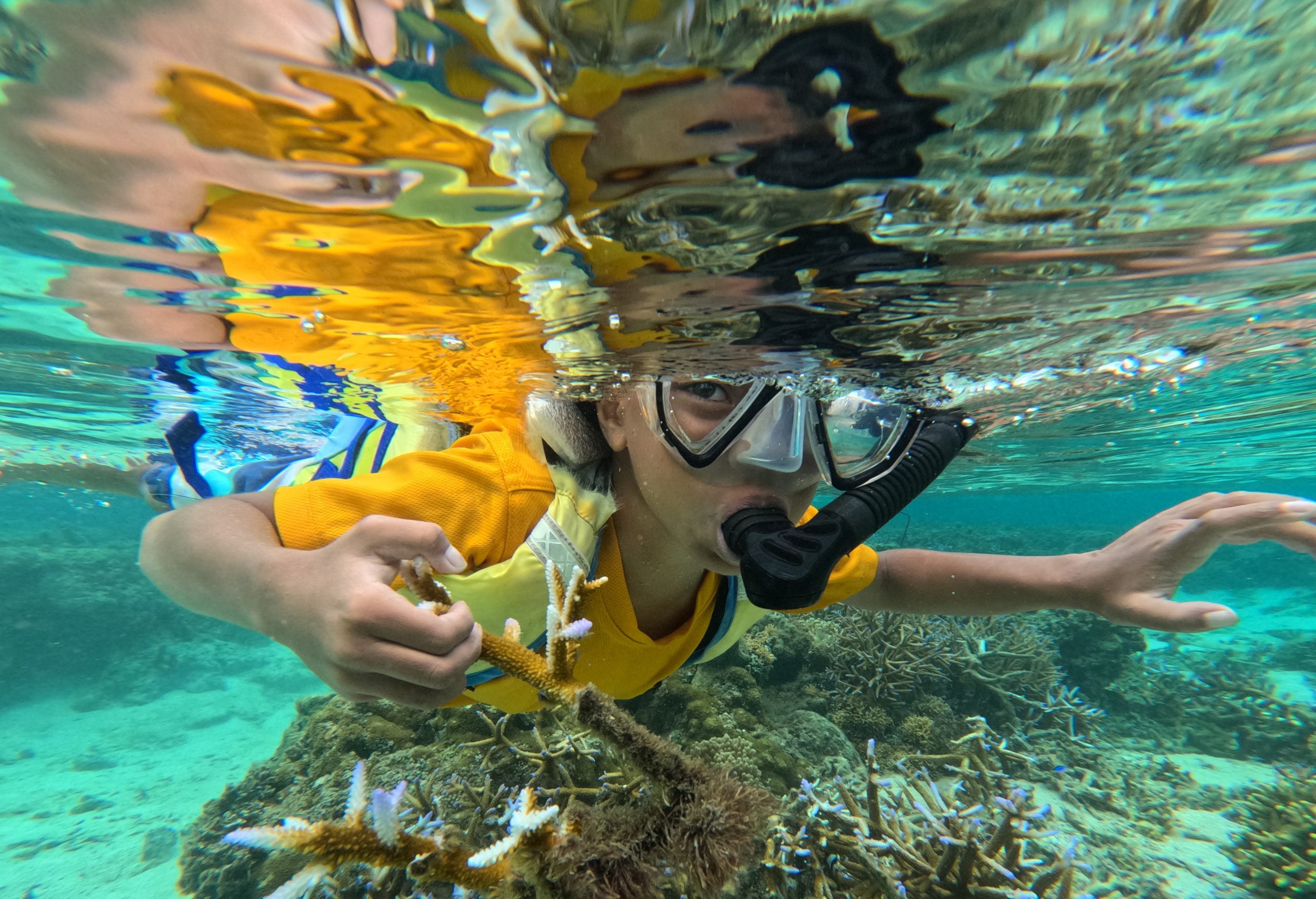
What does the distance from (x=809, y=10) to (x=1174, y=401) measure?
40.4ft

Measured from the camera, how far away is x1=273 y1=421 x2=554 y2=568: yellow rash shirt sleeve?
259 centimetres

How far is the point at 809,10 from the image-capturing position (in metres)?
2.01

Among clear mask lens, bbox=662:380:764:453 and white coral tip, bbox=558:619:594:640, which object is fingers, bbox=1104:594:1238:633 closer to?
clear mask lens, bbox=662:380:764:453

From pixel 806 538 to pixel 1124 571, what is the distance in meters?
1.78

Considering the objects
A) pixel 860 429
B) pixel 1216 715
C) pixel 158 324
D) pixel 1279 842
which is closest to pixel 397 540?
pixel 860 429

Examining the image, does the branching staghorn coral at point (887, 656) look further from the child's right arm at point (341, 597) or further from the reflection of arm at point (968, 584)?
the child's right arm at point (341, 597)

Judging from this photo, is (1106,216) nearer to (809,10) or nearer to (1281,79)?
(1281,79)

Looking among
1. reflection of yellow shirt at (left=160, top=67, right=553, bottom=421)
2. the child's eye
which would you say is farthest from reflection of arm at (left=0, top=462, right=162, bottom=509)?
the child's eye

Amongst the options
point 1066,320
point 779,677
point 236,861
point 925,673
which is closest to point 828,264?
point 1066,320

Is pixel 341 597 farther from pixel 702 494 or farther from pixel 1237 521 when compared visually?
pixel 1237 521

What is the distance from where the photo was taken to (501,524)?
10.3 ft

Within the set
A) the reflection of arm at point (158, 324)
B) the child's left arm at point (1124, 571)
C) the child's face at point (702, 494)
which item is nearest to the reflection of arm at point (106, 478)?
the reflection of arm at point (158, 324)

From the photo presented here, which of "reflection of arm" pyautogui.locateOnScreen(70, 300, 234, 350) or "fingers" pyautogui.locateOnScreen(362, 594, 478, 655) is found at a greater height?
"reflection of arm" pyautogui.locateOnScreen(70, 300, 234, 350)

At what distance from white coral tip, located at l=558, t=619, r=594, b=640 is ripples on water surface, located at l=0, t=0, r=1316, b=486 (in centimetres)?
199
